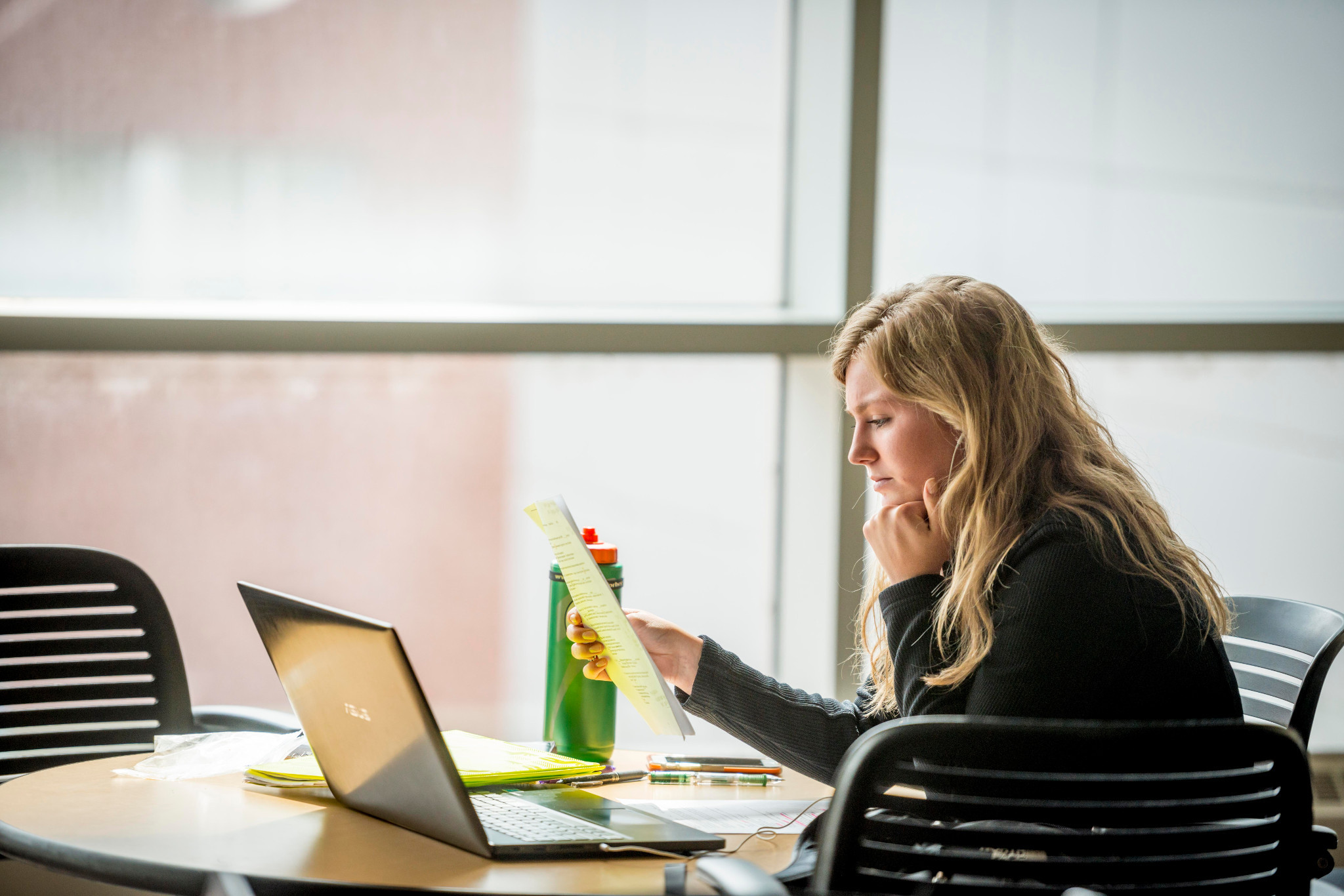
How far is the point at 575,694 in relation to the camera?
1494mm

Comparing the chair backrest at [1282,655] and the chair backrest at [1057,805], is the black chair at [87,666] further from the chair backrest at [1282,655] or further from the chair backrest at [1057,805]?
the chair backrest at [1282,655]

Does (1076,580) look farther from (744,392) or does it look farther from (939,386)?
(744,392)

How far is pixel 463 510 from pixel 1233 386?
199cm

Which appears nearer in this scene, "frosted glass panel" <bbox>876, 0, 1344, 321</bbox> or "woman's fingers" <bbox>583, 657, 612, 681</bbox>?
"woman's fingers" <bbox>583, 657, 612, 681</bbox>

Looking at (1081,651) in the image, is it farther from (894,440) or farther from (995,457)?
(894,440)

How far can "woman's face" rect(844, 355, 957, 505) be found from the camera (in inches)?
61.5

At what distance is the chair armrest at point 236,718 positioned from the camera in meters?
1.91

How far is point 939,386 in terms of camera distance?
151 cm

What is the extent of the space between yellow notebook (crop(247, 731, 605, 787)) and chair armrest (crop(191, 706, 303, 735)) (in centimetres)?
51

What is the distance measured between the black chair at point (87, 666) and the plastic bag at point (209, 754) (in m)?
0.36

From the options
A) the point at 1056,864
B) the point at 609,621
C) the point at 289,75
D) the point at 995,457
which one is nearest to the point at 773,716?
the point at 609,621

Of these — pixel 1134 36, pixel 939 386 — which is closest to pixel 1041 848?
pixel 939 386

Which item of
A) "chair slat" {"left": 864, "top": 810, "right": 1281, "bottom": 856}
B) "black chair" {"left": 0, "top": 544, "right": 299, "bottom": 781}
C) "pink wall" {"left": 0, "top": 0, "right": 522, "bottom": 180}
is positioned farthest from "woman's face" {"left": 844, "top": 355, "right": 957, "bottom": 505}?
"pink wall" {"left": 0, "top": 0, "right": 522, "bottom": 180}

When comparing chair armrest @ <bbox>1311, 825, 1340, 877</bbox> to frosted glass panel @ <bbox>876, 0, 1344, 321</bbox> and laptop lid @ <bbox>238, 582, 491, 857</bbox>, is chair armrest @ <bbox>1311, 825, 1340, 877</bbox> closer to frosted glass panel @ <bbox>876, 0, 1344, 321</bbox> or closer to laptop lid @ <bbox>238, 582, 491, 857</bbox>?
laptop lid @ <bbox>238, 582, 491, 857</bbox>
